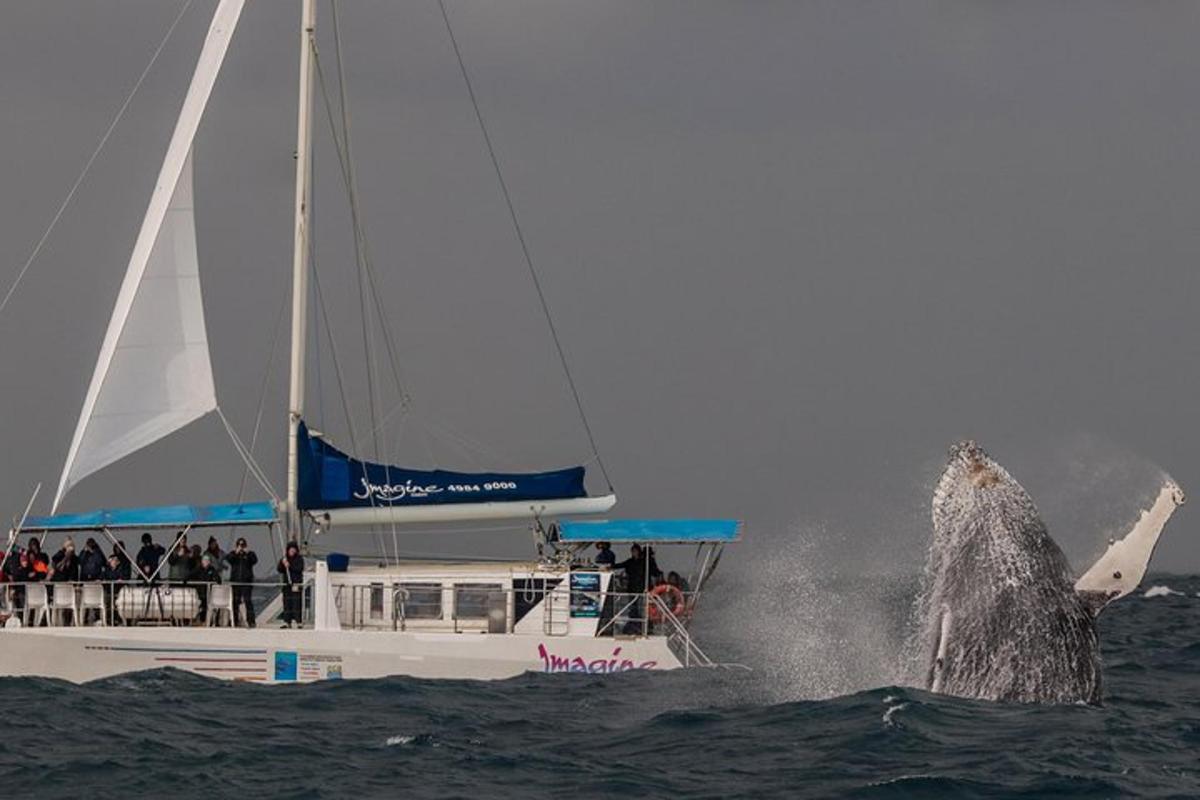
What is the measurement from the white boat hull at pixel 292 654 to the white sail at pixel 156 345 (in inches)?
106

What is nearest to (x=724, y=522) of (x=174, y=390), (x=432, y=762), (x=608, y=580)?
(x=608, y=580)

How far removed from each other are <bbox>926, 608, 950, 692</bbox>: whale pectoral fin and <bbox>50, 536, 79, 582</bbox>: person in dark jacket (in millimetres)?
14962

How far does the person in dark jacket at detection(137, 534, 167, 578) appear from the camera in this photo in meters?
26.7

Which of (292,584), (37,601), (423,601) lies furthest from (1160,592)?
(37,601)

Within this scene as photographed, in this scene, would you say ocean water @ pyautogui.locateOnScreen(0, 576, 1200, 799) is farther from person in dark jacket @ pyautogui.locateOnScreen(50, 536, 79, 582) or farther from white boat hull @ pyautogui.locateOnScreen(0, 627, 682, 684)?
person in dark jacket @ pyautogui.locateOnScreen(50, 536, 79, 582)

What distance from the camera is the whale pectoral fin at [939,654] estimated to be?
14453 millimetres

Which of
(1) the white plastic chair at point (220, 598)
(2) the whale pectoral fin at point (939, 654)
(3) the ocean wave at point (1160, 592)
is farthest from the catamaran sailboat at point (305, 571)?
(3) the ocean wave at point (1160, 592)

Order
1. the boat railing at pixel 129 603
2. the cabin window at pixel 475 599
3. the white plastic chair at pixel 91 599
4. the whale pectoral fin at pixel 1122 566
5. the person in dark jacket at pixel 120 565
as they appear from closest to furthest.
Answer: the whale pectoral fin at pixel 1122 566 < the white plastic chair at pixel 91 599 < the boat railing at pixel 129 603 < the person in dark jacket at pixel 120 565 < the cabin window at pixel 475 599

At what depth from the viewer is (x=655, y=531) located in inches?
1082

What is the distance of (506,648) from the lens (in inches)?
1032

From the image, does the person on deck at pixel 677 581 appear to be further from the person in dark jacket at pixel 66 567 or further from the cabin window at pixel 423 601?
the person in dark jacket at pixel 66 567

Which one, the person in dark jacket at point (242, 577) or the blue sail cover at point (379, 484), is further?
the blue sail cover at point (379, 484)

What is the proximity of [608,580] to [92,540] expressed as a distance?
7.17 metres

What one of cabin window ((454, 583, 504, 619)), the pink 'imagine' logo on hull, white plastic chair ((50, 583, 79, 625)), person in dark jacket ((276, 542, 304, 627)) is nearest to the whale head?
the pink 'imagine' logo on hull
